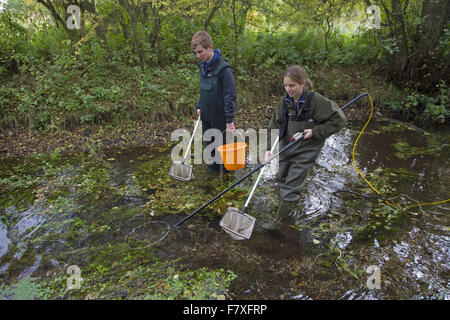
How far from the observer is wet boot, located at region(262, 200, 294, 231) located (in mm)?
3542

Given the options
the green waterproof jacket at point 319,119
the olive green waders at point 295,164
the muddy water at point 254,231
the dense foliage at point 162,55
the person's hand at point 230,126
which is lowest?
the muddy water at point 254,231

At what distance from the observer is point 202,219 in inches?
150

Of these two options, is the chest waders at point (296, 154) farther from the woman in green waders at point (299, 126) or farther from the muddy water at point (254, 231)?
the muddy water at point (254, 231)

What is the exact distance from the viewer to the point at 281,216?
366 centimetres

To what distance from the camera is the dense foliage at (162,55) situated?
270 inches

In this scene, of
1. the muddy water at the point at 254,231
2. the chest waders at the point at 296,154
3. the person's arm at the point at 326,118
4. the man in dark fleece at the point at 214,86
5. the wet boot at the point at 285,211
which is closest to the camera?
the muddy water at the point at 254,231

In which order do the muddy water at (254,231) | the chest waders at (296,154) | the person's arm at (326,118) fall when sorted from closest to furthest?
the muddy water at (254,231) → the person's arm at (326,118) → the chest waders at (296,154)

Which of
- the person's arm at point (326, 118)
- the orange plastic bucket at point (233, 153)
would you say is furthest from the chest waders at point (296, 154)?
the orange plastic bucket at point (233, 153)

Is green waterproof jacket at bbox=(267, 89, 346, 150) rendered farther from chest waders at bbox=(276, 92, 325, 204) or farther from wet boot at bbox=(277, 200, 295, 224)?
wet boot at bbox=(277, 200, 295, 224)

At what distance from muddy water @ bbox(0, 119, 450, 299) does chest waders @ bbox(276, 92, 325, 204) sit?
0.54 meters

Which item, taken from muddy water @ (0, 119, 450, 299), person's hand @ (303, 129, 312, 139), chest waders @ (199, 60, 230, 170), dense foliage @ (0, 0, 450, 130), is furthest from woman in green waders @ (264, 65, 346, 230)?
dense foliage @ (0, 0, 450, 130)

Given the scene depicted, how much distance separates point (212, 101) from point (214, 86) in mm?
236
